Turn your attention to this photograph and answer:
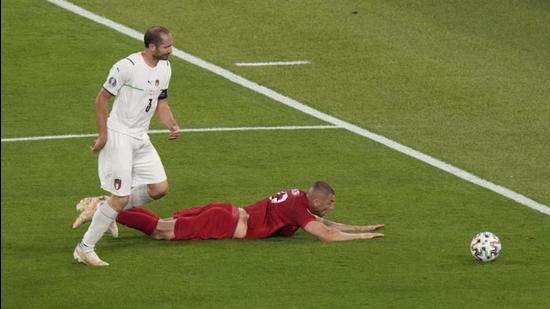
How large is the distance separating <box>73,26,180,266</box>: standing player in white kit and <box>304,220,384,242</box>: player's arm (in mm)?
1420

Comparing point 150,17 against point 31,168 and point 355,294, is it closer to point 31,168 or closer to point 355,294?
point 31,168

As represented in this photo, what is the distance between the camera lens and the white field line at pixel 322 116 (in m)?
15.6

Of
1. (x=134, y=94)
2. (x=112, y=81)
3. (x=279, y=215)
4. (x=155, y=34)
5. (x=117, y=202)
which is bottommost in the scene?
(x=279, y=215)

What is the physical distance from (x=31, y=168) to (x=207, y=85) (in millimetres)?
4412

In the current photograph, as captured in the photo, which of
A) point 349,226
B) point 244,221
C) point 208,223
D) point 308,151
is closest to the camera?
point 208,223

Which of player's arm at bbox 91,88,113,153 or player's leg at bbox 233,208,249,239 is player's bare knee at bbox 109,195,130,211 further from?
player's leg at bbox 233,208,249,239

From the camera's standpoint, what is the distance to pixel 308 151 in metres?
17.2

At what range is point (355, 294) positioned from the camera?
38.2 ft

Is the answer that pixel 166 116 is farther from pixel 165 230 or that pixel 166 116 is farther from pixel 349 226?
pixel 349 226

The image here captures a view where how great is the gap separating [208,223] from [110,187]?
43.8 inches

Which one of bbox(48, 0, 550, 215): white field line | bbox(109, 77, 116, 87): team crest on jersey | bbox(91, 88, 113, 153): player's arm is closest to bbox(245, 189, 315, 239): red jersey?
bbox(91, 88, 113, 153): player's arm

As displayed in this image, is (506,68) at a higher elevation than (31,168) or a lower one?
higher

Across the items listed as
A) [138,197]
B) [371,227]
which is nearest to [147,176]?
[138,197]

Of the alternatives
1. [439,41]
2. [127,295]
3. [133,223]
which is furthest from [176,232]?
[439,41]
